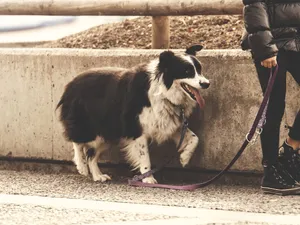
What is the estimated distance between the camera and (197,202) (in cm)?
695

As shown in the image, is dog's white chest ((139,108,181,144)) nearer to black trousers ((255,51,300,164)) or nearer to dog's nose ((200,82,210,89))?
dog's nose ((200,82,210,89))

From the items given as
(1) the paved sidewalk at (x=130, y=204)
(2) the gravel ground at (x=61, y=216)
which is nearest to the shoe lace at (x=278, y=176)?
(1) the paved sidewalk at (x=130, y=204)

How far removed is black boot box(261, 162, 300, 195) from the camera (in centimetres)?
718

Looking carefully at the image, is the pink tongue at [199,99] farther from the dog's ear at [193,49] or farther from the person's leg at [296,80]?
the person's leg at [296,80]

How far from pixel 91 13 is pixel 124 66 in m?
0.89

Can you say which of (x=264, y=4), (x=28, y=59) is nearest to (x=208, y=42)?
(x=28, y=59)

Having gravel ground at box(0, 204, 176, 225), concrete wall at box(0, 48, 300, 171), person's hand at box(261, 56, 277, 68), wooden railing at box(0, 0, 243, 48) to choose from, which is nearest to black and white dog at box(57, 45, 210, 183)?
concrete wall at box(0, 48, 300, 171)

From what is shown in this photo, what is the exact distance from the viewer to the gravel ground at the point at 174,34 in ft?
31.7

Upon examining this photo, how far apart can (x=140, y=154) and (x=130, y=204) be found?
1402 millimetres

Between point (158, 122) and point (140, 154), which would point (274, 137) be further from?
point (140, 154)

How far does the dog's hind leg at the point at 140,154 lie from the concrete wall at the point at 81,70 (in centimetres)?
30

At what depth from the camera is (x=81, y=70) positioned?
8.78 m

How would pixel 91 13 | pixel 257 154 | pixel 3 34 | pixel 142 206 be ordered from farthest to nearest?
pixel 3 34 < pixel 91 13 < pixel 257 154 < pixel 142 206

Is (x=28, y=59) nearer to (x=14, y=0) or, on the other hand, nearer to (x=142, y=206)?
(x=14, y=0)
